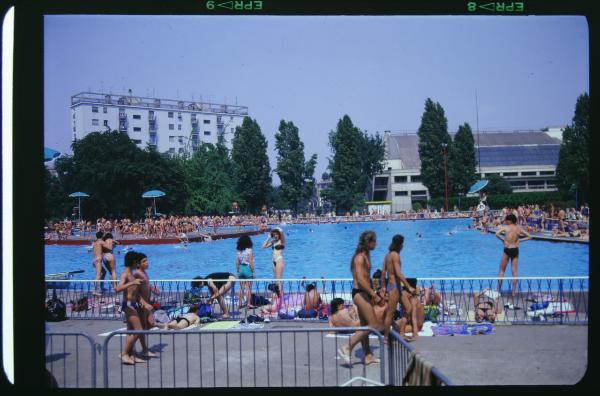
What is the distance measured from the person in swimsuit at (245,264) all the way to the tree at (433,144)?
2793 mm

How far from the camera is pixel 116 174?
671 cm

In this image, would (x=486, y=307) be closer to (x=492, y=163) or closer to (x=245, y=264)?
(x=492, y=163)

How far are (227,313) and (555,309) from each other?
434 centimetres

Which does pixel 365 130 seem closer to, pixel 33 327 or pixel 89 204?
pixel 89 204

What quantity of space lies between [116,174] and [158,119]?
902mm

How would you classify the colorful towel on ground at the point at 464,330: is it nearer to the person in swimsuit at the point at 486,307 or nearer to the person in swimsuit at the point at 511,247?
the person in swimsuit at the point at 486,307

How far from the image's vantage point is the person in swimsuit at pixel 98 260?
23.5 feet

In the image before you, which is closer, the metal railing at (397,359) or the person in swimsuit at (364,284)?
the metal railing at (397,359)

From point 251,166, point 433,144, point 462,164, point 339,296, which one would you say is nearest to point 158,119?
point 251,166

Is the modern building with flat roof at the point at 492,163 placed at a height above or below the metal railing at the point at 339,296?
above

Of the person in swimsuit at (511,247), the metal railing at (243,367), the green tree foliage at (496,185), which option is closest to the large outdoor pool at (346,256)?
the person in swimsuit at (511,247)

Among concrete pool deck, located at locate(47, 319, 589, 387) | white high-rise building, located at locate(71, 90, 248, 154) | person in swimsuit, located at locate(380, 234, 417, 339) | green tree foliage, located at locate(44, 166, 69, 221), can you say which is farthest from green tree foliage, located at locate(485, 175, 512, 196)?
green tree foliage, located at locate(44, 166, 69, 221)

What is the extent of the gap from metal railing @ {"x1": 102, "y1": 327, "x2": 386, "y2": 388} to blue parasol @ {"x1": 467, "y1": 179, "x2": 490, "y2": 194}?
4.12 meters
